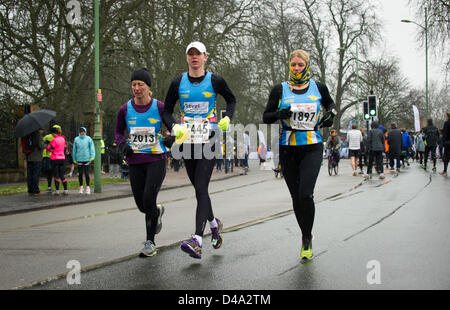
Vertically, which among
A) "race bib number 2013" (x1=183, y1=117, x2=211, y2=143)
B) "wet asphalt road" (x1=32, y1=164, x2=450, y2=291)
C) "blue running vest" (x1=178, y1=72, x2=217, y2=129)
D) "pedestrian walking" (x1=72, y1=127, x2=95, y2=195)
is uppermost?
"blue running vest" (x1=178, y1=72, x2=217, y2=129)

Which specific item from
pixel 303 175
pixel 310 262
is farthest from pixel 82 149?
pixel 310 262

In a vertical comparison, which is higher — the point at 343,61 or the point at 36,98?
the point at 343,61

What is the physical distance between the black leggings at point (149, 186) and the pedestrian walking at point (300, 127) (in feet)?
4.22

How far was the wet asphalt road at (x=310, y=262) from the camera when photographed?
466 centimetres

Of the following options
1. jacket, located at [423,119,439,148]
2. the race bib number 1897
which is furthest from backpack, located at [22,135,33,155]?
jacket, located at [423,119,439,148]

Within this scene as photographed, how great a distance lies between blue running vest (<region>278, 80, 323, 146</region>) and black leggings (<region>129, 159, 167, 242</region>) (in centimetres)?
136

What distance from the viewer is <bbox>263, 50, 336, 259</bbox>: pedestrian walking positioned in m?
5.72

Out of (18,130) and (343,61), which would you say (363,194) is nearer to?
(18,130)

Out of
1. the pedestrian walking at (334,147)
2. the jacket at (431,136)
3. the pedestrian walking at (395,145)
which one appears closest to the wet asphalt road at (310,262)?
the pedestrian walking at (334,147)

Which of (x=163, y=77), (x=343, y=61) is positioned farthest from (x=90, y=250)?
(x=343, y=61)

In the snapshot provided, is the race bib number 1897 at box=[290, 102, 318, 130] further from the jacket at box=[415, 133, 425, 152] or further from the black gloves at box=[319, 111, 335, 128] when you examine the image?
the jacket at box=[415, 133, 425, 152]

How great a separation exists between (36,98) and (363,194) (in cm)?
1411

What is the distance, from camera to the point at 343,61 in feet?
157

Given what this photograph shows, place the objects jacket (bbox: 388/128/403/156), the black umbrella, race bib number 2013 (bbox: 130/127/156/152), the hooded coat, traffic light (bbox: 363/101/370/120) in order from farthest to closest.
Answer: traffic light (bbox: 363/101/370/120) → jacket (bbox: 388/128/403/156) → the hooded coat → the black umbrella → race bib number 2013 (bbox: 130/127/156/152)
